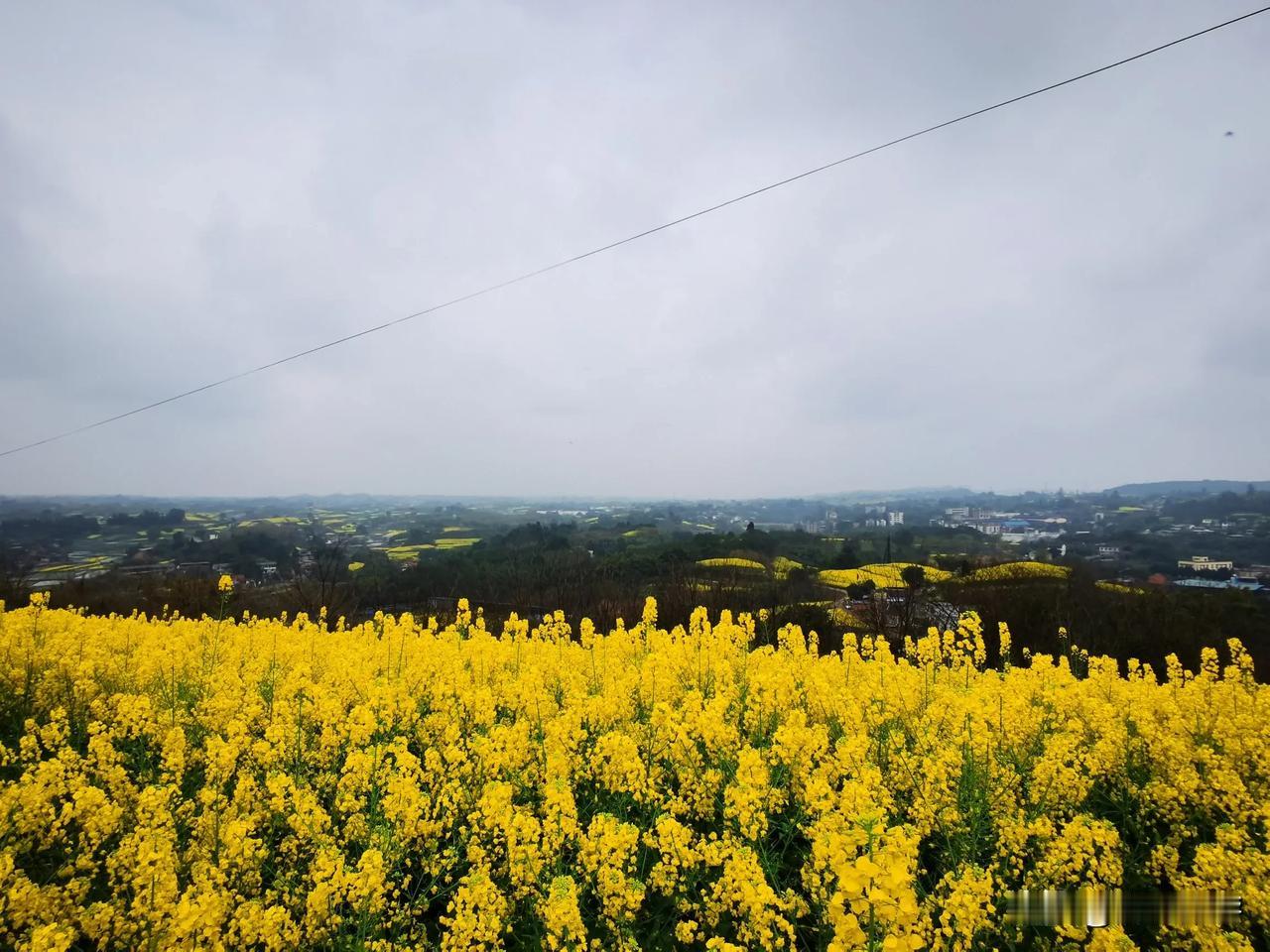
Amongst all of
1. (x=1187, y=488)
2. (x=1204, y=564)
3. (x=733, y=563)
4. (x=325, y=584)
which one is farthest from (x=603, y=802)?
(x=1187, y=488)

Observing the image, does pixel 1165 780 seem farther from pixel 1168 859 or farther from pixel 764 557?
pixel 764 557

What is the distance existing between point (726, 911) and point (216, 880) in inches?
118

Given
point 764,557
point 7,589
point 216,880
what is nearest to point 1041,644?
point 764,557

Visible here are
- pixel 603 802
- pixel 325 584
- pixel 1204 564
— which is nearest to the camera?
pixel 603 802

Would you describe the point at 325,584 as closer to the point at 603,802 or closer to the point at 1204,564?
the point at 603,802

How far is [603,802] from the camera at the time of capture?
4223 mm

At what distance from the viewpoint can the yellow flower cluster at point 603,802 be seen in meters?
2.89

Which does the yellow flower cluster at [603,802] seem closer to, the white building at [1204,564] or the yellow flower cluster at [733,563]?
the white building at [1204,564]

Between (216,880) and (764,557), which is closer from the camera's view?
(216,880)

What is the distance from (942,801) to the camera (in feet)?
13.1

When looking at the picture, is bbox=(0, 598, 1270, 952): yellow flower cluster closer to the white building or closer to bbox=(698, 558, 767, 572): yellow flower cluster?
the white building

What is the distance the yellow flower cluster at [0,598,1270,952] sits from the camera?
2.89 meters

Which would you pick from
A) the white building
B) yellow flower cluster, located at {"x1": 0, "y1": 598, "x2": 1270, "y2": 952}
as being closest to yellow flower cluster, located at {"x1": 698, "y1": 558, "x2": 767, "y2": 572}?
the white building

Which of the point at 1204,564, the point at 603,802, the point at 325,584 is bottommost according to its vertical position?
the point at 325,584
